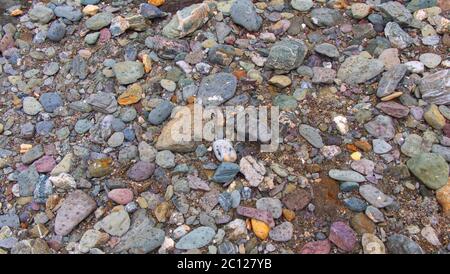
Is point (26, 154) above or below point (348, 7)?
below

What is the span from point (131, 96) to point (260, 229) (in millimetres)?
960

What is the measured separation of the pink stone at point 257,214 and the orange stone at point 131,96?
80cm

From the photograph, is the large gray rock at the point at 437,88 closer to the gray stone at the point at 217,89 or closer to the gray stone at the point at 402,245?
the gray stone at the point at 402,245

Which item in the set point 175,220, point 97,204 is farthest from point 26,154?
point 175,220

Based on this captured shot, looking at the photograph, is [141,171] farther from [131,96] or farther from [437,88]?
[437,88]

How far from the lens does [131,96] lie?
2381 millimetres

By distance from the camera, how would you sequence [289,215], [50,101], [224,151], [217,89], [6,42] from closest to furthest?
1. [289,215]
2. [224,151]
3. [217,89]
4. [50,101]
5. [6,42]

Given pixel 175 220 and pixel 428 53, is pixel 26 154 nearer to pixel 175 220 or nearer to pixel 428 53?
pixel 175 220

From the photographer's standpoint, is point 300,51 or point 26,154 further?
point 300,51

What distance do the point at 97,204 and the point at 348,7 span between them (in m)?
1.77

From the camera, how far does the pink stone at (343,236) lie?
188 cm

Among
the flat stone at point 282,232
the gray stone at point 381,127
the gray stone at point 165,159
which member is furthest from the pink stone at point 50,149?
the gray stone at point 381,127

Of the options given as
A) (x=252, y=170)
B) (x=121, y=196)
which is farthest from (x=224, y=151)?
(x=121, y=196)

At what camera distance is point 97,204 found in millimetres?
2055
